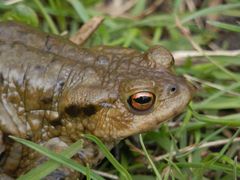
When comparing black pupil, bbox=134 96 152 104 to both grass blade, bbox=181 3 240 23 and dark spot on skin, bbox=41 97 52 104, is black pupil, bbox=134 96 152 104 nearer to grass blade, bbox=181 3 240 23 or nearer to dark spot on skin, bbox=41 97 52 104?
dark spot on skin, bbox=41 97 52 104

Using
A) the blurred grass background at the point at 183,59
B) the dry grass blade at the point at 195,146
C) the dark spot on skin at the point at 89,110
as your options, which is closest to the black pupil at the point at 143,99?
the dark spot on skin at the point at 89,110

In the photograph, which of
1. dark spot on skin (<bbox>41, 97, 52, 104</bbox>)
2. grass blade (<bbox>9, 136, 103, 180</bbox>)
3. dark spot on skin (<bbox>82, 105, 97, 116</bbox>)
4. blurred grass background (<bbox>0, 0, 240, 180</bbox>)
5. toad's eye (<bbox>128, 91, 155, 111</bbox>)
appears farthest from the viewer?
blurred grass background (<bbox>0, 0, 240, 180</bbox>)

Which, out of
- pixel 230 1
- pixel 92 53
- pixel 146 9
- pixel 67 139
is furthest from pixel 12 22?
pixel 230 1

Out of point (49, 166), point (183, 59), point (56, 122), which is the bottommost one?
point (49, 166)

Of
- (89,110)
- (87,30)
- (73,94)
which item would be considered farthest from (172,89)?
(87,30)

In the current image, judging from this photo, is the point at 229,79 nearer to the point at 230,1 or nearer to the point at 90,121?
the point at 230,1

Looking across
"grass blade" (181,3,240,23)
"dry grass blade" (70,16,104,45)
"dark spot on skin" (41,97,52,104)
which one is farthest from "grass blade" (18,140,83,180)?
"grass blade" (181,3,240,23)

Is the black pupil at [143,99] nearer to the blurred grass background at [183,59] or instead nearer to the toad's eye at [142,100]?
the toad's eye at [142,100]

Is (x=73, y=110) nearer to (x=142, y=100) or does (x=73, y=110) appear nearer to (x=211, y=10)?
(x=142, y=100)
